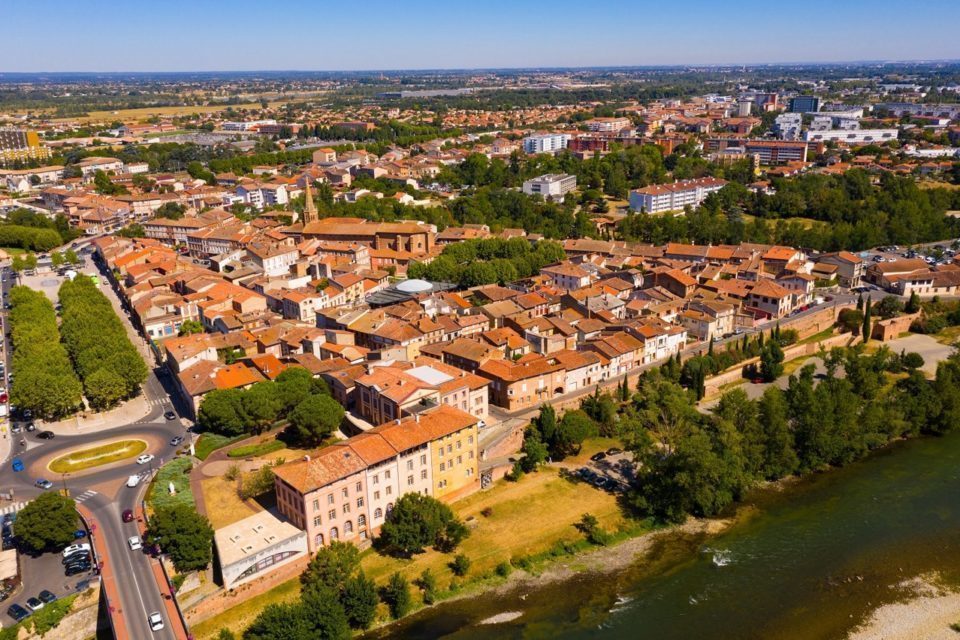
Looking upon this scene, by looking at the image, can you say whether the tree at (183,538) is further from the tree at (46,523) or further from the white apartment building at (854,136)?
the white apartment building at (854,136)

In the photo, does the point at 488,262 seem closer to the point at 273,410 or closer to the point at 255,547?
the point at 273,410

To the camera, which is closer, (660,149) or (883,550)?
(883,550)

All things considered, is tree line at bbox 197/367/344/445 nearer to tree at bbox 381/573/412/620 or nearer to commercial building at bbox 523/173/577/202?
tree at bbox 381/573/412/620

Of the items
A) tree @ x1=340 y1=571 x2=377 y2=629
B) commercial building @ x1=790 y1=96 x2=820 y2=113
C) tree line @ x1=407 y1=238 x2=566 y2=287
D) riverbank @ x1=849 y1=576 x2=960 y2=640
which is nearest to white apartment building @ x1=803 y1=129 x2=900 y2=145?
commercial building @ x1=790 y1=96 x2=820 y2=113

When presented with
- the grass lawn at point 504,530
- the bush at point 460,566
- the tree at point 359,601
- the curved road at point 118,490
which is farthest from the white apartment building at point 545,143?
the tree at point 359,601

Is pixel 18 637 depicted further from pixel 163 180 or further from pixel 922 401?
pixel 163 180

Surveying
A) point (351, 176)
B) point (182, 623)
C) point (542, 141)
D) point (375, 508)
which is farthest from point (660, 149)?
point (182, 623)
